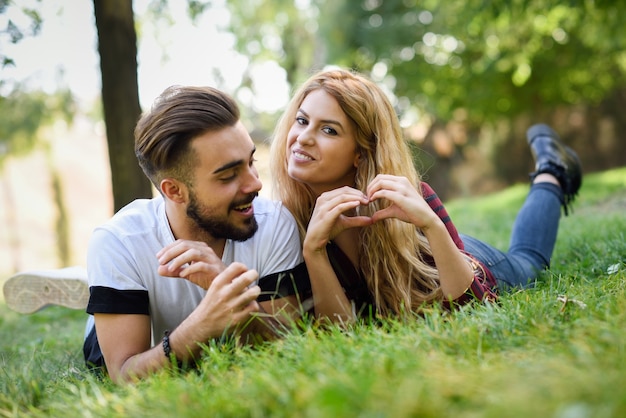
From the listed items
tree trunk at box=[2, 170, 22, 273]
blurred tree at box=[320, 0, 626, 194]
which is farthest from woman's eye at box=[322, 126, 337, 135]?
tree trunk at box=[2, 170, 22, 273]

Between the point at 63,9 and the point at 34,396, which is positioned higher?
the point at 63,9

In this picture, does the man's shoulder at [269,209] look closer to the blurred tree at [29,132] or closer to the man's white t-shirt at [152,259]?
the man's white t-shirt at [152,259]

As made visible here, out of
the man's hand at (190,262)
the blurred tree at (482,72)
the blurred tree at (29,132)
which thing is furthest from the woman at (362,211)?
the blurred tree at (482,72)

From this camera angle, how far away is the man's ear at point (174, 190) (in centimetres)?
290

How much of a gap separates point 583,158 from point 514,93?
2.52m

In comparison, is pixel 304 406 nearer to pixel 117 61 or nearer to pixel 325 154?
pixel 325 154

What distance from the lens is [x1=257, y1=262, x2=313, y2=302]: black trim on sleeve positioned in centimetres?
285

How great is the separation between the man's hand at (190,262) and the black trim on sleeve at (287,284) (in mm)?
322

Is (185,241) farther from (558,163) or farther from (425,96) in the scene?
(425,96)

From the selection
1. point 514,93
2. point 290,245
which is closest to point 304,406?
point 290,245

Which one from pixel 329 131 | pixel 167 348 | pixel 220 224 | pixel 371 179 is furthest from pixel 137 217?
pixel 371 179

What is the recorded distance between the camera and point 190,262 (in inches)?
102

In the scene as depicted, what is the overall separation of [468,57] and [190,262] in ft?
48.2

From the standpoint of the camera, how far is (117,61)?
4.86m
